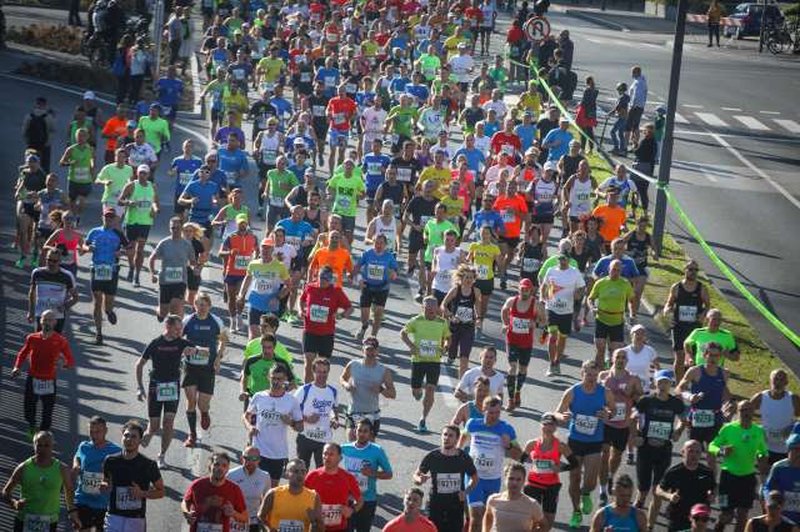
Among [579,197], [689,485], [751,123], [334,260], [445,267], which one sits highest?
[579,197]

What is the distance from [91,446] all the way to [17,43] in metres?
35.1

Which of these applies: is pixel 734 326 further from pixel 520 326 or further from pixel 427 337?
pixel 427 337

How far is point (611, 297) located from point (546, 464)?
592 cm

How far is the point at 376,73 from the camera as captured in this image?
1561 inches

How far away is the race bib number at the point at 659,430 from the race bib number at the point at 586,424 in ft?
1.81

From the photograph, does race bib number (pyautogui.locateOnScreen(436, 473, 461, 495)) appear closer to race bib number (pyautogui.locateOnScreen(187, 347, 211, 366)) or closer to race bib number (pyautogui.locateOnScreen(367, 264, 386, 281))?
race bib number (pyautogui.locateOnScreen(187, 347, 211, 366))

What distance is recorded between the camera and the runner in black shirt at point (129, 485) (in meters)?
14.7

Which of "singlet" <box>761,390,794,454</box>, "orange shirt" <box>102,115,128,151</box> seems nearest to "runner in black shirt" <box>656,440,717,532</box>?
"singlet" <box>761,390,794,454</box>

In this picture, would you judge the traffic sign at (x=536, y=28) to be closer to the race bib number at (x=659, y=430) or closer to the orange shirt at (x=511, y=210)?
the orange shirt at (x=511, y=210)

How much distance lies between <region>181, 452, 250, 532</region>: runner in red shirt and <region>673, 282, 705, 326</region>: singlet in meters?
8.68

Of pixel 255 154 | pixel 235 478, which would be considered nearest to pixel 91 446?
pixel 235 478

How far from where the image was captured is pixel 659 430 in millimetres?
17062

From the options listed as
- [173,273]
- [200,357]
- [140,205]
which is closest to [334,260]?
[173,273]

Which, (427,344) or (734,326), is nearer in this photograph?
(427,344)
